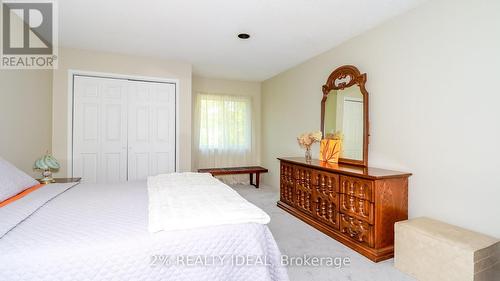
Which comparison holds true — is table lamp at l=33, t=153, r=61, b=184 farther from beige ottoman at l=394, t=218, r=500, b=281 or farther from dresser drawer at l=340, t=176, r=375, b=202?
beige ottoman at l=394, t=218, r=500, b=281

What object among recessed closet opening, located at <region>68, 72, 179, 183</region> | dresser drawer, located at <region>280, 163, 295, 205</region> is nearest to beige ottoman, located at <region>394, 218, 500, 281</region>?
dresser drawer, located at <region>280, 163, 295, 205</region>

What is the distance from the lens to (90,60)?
3.68 metres

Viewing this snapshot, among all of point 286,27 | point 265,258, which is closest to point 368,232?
point 265,258

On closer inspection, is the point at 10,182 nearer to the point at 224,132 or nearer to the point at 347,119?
the point at 347,119

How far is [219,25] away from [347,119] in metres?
2.00

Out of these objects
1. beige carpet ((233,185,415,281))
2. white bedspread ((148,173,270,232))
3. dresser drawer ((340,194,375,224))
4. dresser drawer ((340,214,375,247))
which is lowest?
beige carpet ((233,185,415,281))

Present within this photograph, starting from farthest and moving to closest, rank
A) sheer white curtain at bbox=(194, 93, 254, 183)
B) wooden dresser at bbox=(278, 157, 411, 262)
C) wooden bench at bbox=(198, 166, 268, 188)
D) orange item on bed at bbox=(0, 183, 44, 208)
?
sheer white curtain at bbox=(194, 93, 254, 183) < wooden bench at bbox=(198, 166, 268, 188) < wooden dresser at bbox=(278, 157, 411, 262) < orange item on bed at bbox=(0, 183, 44, 208)

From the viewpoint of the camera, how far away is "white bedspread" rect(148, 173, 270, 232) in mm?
1282

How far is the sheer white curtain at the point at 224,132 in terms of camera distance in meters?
5.11

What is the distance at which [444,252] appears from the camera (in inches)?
67.2

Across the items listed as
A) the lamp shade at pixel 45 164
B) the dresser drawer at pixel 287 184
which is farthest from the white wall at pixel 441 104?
Answer: the lamp shade at pixel 45 164

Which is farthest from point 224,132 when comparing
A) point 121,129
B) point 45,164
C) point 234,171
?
point 45,164

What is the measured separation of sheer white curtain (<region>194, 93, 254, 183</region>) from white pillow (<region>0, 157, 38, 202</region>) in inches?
127

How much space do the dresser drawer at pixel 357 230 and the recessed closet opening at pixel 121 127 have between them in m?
2.98
